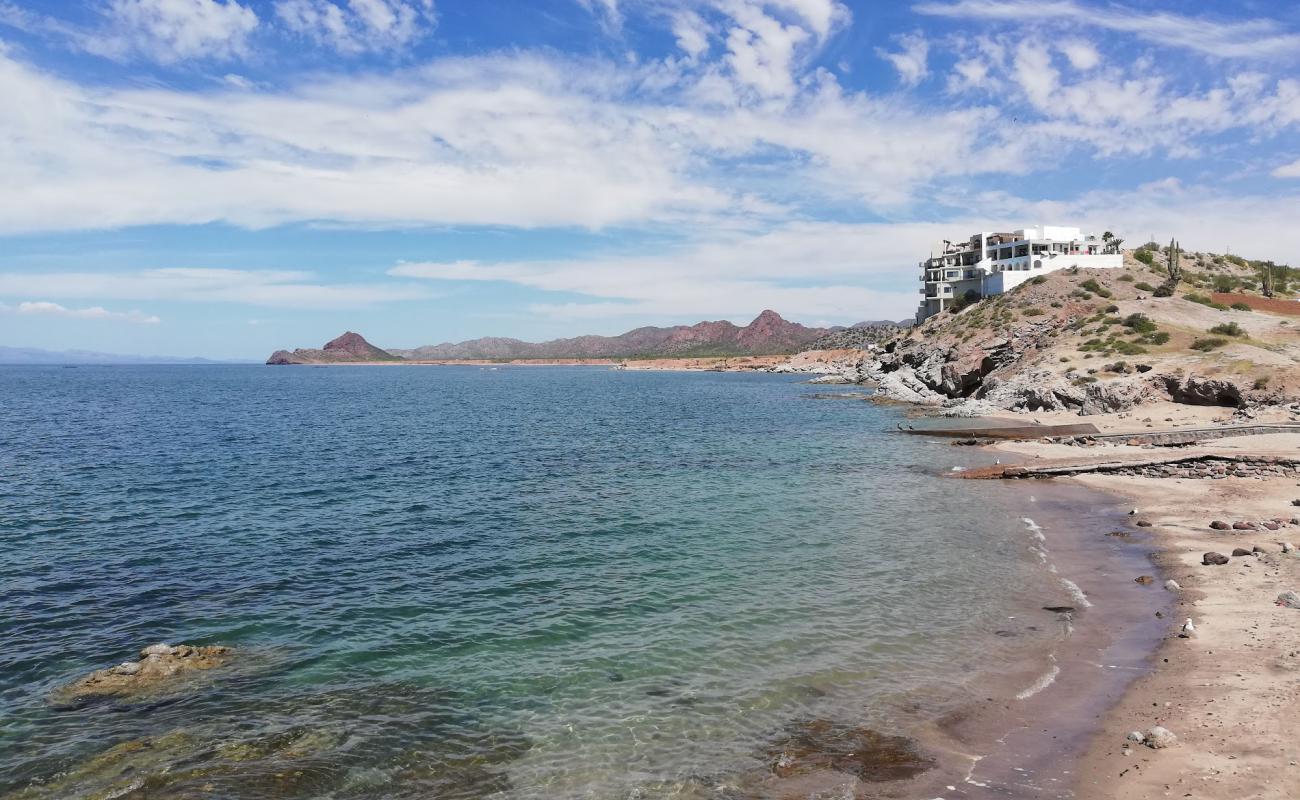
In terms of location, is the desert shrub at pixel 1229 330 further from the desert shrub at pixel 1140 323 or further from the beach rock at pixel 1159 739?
the beach rock at pixel 1159 739

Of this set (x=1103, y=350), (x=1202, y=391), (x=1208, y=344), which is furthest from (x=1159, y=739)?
(x=1103, y=350)

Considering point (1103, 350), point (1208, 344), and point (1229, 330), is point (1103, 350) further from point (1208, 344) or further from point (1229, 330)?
point (1229, 330)

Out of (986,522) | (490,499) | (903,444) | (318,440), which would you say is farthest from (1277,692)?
(318,440)

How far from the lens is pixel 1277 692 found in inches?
543

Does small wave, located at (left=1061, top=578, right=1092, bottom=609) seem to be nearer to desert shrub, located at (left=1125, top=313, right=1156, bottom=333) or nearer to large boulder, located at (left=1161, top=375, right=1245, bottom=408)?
large boulder, located at (left=1161, top=375, right=1245, bottom=408)

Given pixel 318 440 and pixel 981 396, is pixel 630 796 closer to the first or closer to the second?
pixel 318 440

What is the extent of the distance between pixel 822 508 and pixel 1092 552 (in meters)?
11.1

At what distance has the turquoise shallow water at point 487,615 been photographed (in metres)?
13.6

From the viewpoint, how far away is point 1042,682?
15914 millimetres

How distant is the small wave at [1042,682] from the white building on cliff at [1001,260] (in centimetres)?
11932

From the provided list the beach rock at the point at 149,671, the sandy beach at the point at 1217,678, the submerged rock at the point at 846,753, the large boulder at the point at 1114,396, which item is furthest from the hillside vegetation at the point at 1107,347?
the beach rock at the point at 149,671

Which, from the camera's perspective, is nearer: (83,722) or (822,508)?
(83,722)

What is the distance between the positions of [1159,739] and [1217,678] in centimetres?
356

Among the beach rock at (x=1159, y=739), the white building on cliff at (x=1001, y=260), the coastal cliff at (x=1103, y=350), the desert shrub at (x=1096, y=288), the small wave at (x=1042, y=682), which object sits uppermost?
the white building on cliff at (x=1001, y=260)
